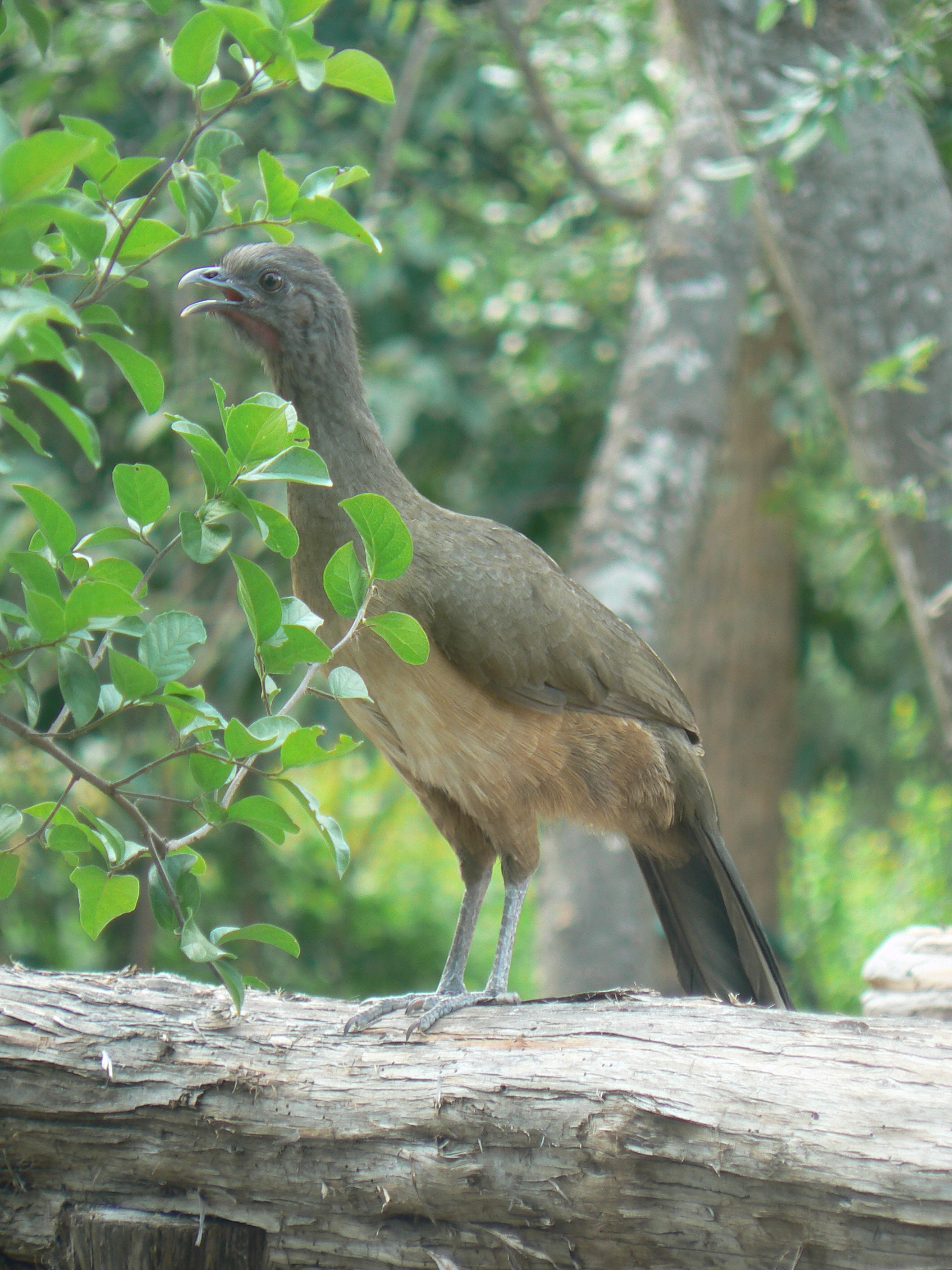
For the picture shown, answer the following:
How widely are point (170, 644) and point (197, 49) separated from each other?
93 centimetres

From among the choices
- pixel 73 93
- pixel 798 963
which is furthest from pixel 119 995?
pixel 798 963

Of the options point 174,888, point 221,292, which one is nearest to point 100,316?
point 174,888

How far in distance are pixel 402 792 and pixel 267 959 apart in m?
1.86

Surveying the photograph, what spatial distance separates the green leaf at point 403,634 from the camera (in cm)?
204

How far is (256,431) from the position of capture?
1.88 m

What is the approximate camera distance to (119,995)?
9.04ft

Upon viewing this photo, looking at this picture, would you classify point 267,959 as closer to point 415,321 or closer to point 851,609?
point 415,321

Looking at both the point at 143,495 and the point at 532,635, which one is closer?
the point at 143,495

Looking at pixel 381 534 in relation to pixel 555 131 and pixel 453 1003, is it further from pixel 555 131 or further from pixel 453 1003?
pixel 555 131

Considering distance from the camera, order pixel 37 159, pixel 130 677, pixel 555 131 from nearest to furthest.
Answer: pixel 37 159, pixel 130 677, pixel 555 131

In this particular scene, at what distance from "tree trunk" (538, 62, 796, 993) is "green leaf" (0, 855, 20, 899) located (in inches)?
72.3

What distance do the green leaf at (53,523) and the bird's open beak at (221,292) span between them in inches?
50.3

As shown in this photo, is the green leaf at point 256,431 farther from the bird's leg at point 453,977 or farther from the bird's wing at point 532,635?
the bird's leg at point 453,977

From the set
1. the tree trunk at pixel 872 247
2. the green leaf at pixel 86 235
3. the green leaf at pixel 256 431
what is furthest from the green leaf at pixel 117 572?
the tree trunk at pixel 872 247
